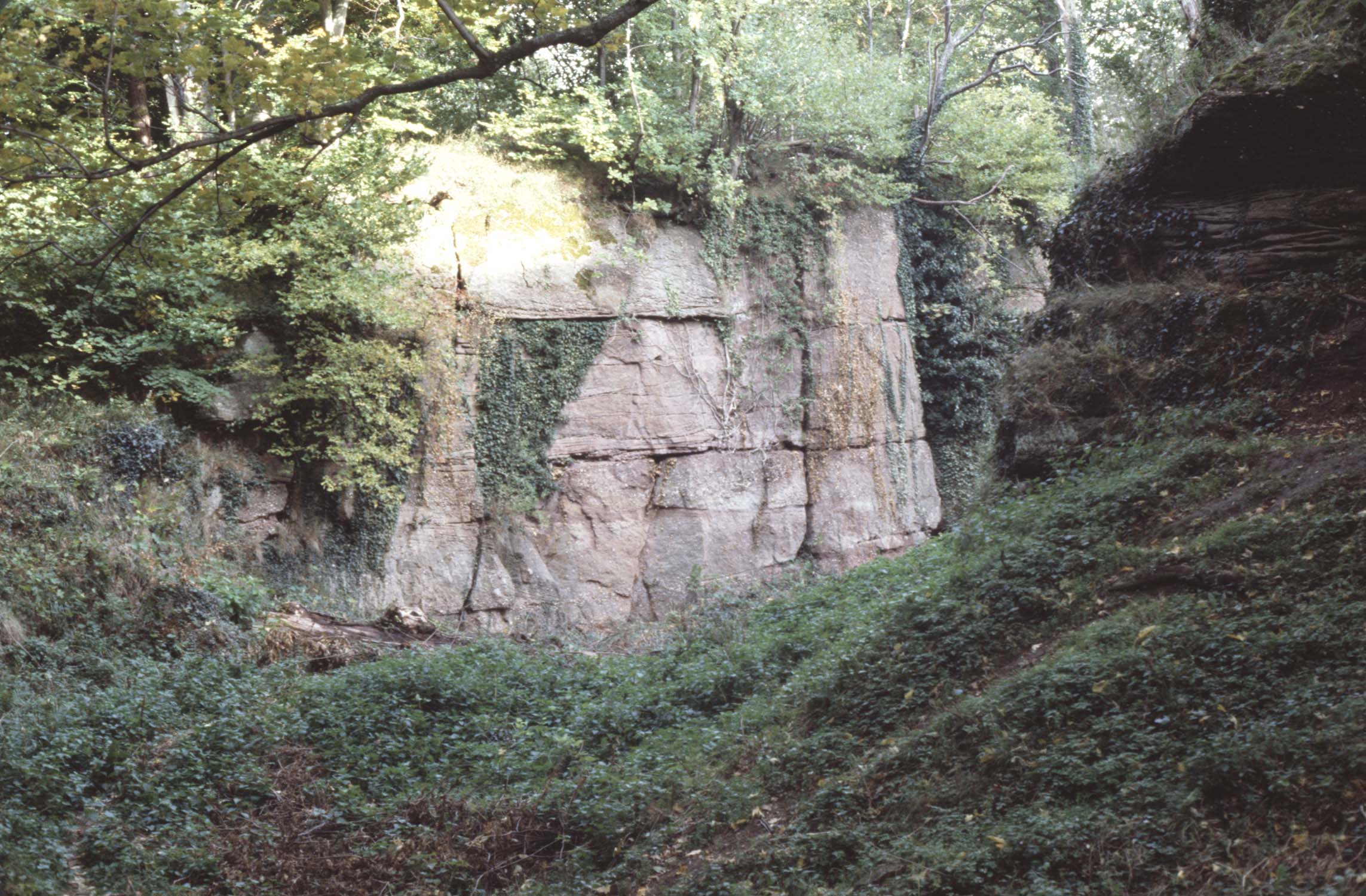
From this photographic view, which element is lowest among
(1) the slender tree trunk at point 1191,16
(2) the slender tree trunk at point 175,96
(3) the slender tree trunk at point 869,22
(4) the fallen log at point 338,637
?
(4) the fallen log at point 338,637

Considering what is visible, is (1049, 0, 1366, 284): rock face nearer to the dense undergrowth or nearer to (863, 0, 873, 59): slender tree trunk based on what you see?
the dense undergrowth

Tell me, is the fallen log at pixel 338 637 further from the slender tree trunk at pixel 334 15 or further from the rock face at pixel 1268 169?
the rock face at pixel 1268 169

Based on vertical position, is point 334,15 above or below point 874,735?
above

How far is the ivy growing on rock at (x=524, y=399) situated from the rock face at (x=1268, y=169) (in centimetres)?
850

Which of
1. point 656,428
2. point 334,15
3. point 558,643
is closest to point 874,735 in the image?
point 558,643

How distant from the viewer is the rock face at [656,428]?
15.3 meters

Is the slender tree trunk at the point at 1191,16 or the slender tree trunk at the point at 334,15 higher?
the slender tree trunk at the point at 334,15

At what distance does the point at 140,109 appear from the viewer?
14.5 metres

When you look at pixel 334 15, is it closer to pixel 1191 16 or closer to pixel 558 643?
pixel 558 643

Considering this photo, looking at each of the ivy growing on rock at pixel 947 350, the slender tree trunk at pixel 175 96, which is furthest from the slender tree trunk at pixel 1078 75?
the slender tree trunk at pixel 175 96

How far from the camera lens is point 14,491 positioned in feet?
36.2

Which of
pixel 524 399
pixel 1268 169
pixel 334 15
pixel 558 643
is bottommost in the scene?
pixel 558 643

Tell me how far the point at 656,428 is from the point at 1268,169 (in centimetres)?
967

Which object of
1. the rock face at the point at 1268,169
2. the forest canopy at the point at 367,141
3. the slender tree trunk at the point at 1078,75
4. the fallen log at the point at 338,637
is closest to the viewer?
the forest canopy at the point at 367,141
